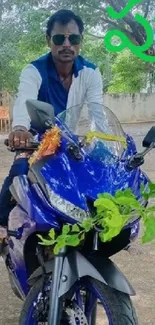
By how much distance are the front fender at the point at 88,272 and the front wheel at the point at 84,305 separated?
0.03m

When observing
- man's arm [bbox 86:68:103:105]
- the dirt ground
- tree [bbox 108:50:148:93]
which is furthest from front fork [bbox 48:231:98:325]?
tree [bbox 108:50:148:93]

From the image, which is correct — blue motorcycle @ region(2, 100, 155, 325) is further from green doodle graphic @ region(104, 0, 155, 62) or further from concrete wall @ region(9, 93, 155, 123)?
concrete wall @ region(9, 93, 155, 123)

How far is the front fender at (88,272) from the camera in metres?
1.85

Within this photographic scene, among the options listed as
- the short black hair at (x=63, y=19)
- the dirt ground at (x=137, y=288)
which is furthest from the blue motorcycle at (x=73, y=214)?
the dirt ground at (x=137, y=288)

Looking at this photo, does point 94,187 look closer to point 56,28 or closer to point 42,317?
point 42,317

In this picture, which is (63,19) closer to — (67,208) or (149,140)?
(149,140)

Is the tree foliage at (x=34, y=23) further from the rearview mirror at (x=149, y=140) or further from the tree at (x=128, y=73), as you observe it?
the tree at (x=128, y=73)

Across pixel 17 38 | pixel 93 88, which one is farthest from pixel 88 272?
pixel 17 38

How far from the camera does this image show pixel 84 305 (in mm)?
2049

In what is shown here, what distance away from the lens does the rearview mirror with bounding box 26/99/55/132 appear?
6.13 feet

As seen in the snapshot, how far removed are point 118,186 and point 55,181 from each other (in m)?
0.24

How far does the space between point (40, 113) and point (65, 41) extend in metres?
0.78

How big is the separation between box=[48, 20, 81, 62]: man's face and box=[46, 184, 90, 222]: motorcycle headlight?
0.91m

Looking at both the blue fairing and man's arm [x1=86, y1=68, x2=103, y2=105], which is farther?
man's arm [x1=86, y1=68, x2=103, y2=105]
